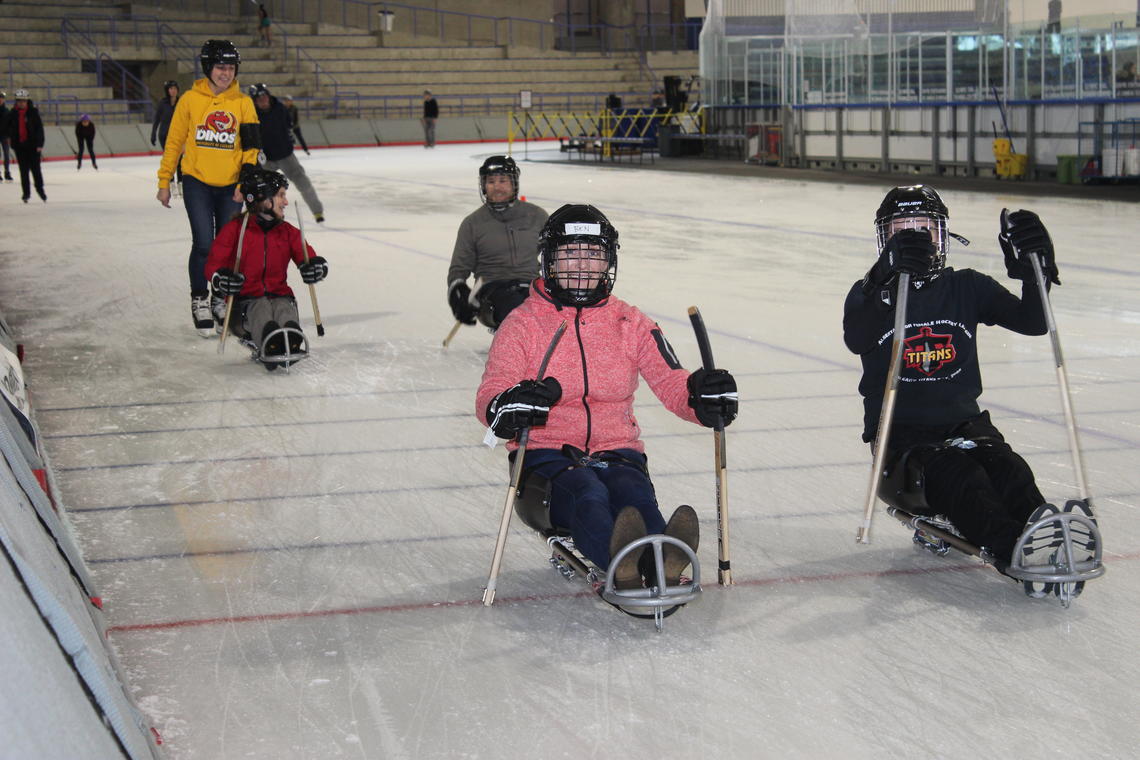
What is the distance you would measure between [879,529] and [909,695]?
130 cm

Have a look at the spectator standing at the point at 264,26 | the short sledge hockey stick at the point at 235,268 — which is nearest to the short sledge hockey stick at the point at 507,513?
the short sledge hockey stick at the point at 235,268

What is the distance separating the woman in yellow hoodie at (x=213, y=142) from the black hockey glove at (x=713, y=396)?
4668mm

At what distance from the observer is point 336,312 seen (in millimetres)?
9039

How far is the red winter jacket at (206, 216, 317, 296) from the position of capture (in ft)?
22.9

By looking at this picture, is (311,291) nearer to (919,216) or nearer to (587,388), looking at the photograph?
(587,388)

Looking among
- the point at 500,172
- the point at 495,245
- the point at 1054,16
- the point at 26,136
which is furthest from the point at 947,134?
the point at 500,172

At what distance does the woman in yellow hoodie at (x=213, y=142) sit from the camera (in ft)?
25.2

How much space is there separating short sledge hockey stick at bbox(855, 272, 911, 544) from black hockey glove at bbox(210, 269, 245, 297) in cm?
386

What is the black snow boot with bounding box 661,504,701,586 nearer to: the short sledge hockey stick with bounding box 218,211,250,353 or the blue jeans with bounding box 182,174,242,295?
the short sledge hockey stick with bounding box 218,211,250,353

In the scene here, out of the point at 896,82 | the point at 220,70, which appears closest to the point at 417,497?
the point at 220,70

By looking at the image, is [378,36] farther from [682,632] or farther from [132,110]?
[682,632]

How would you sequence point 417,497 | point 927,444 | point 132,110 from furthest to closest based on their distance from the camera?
point 132,110, point 417,497, point 927,444

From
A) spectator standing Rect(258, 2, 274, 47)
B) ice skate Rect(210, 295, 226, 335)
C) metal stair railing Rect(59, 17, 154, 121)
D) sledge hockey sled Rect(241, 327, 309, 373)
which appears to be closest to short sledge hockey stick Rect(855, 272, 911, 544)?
sledge hockey sled Rect(241, 327, 309, 373)

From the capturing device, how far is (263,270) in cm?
714
